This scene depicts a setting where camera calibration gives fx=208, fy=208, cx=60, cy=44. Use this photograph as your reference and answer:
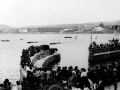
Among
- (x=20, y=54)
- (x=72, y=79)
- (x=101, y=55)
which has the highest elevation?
(x=72, y=79)

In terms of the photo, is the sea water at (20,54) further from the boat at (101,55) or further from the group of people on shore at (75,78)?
the group of people on shore at (75,78)

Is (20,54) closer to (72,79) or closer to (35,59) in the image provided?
(35,59)

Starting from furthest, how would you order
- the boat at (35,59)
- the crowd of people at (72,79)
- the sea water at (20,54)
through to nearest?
the sea water at (20,54), the boat at (35,59), the crowd of people at (72,79)

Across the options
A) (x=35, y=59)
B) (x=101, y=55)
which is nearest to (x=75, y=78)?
(x=35, y=59)

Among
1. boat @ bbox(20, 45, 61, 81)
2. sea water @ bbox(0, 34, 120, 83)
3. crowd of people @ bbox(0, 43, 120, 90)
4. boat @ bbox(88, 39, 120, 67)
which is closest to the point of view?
crowd of people @ bbox(0, 43, 120, 90)

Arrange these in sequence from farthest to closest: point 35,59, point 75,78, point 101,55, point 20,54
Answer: point 20,54
point 101,55
point 35,59
point 75,78

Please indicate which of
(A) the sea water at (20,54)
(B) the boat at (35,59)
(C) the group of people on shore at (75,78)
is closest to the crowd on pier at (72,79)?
(C) the group of people on shore at (75,78)

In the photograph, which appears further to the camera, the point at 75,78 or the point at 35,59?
the point at 35,59

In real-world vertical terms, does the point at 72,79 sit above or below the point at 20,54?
above

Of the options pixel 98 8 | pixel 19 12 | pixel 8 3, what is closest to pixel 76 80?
pixel 8 3

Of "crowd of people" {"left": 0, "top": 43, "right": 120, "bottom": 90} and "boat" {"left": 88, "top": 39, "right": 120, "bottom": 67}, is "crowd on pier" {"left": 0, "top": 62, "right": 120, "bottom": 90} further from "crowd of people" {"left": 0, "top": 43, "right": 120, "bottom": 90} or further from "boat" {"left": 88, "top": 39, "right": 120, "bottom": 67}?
"boat" {"left": 88, "top": 39, "right": 120, "bottom": 67}

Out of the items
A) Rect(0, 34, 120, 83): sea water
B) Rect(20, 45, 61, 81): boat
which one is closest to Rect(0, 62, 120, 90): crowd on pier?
Rect(20, 45, 61, 81): boat
